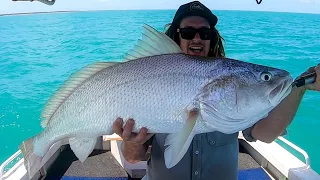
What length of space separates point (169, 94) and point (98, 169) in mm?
2849

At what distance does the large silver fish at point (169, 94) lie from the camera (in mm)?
1252

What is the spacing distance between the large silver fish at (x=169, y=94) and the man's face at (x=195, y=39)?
72cm

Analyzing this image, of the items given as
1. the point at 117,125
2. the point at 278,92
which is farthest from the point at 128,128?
the point at 278,92

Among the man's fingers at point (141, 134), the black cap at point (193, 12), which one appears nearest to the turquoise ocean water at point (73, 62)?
the black cap at point (193, 12)

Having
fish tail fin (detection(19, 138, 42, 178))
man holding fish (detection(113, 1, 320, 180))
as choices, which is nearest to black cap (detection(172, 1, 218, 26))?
man holding fish (detection(113, 1, 320, 180))

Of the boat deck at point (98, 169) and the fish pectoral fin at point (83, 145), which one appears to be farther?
the boat deck at point (98, 169)

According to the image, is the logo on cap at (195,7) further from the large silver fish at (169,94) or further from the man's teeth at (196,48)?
the large silver fish at (169,94)

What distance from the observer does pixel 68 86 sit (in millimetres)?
1447

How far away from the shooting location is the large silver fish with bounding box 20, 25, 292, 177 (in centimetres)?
125

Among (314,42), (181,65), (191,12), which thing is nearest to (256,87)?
(181,65)

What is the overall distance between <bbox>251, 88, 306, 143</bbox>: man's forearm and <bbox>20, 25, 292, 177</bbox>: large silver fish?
45 centimetres

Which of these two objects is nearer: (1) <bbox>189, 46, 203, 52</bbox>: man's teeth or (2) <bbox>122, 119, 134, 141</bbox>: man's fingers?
(2) <bbox>122, 119, 134, 141</bbox>: man's fingers

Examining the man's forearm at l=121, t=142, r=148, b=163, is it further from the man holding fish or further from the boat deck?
the boat deck

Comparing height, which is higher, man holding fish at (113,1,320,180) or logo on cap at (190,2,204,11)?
logo on cap at (190,2,204,11)
